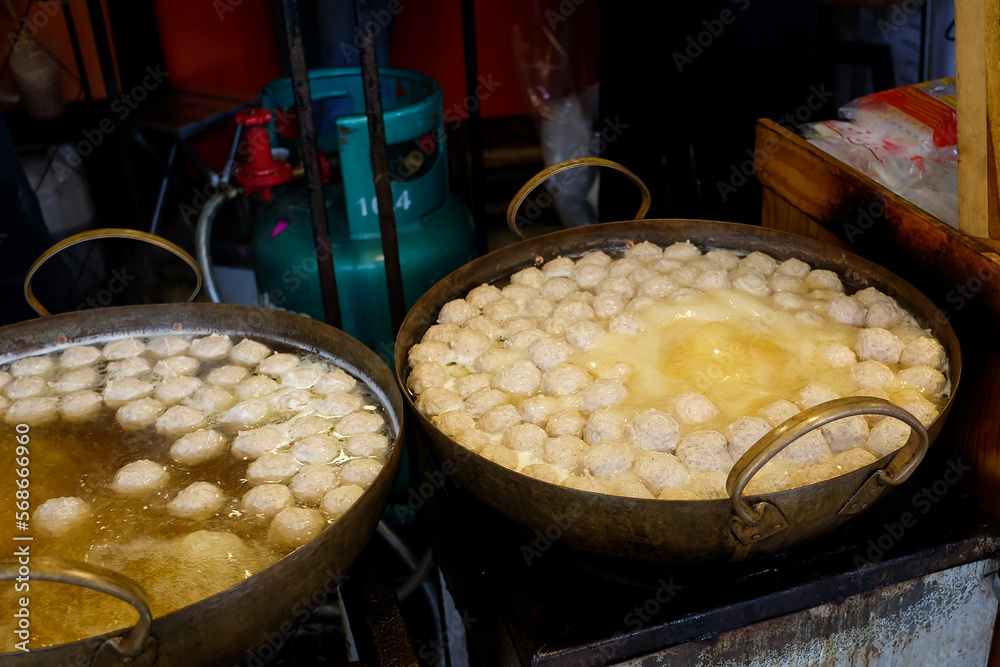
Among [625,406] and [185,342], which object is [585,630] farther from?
[185,342]

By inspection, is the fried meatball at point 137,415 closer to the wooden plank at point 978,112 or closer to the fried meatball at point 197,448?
the fried meatball at point 197,448

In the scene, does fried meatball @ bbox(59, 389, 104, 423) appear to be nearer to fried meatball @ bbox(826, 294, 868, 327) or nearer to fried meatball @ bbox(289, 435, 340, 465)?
fried meatball @ bbox(289, 435, 340, 465)

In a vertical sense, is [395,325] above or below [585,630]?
above

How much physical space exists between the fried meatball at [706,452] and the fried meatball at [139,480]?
3.52 feet

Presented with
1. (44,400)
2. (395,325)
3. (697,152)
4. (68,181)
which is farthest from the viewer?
(68,181)

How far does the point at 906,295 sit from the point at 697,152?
1827mm

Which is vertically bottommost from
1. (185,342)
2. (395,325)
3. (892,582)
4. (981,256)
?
(892,582)

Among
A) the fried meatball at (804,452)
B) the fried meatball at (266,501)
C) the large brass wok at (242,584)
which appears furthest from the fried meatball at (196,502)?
the fried meatball at (804,452)

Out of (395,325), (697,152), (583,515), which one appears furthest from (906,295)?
(697,152)

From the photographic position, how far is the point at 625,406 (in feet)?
5.90

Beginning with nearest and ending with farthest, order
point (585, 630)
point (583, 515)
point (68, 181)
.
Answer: point (583, 515)
point (585, 630)
point (68, 181)

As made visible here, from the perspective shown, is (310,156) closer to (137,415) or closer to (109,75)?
(137,415)

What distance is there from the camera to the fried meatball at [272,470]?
170 cm

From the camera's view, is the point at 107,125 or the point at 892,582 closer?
the point at 892,582
